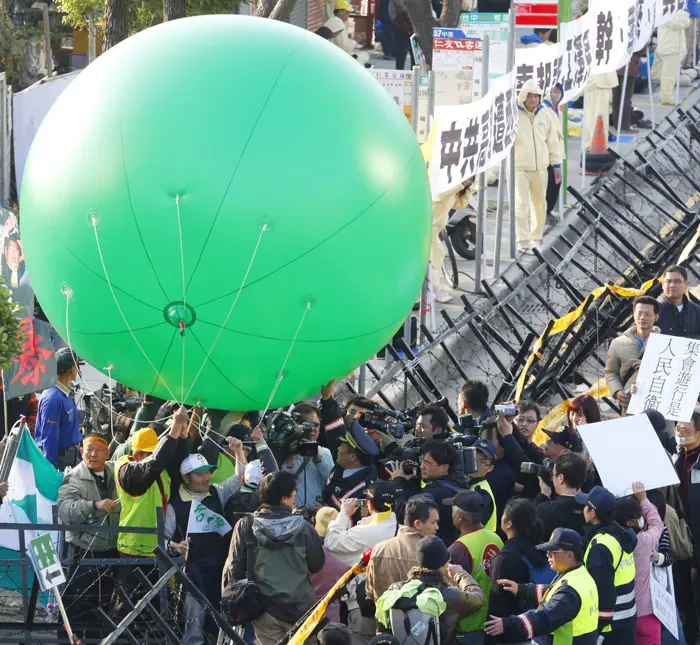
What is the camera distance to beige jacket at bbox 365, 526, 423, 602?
666 centimetres

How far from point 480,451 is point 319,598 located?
1293 millimetres

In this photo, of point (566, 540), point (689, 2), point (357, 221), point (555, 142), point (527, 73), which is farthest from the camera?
point (689, 2)

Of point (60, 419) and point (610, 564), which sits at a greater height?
point (610, 564)

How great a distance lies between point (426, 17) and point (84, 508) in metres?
12.6

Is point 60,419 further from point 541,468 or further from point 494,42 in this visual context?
point 494,42

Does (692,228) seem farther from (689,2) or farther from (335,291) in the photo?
(689,2)

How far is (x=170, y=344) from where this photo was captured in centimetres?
733

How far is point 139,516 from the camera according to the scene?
25.0ft

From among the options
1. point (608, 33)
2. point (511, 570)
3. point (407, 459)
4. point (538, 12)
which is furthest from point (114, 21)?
point (511, 570)

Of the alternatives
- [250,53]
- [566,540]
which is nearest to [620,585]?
[566,540]

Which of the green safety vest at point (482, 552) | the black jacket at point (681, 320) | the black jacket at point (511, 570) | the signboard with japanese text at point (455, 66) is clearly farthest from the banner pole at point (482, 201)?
the black jacket at point (511, 570)

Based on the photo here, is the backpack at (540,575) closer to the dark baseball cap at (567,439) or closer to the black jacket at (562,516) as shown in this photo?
the black jacket at (562,516)

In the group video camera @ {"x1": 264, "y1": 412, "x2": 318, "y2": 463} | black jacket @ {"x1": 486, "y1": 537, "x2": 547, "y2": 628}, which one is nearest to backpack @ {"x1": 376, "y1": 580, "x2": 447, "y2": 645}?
black jacket @ {"x1": 486, "y1": 537, "x2": 547, "y2": 628}

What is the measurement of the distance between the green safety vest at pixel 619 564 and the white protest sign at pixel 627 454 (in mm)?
688
